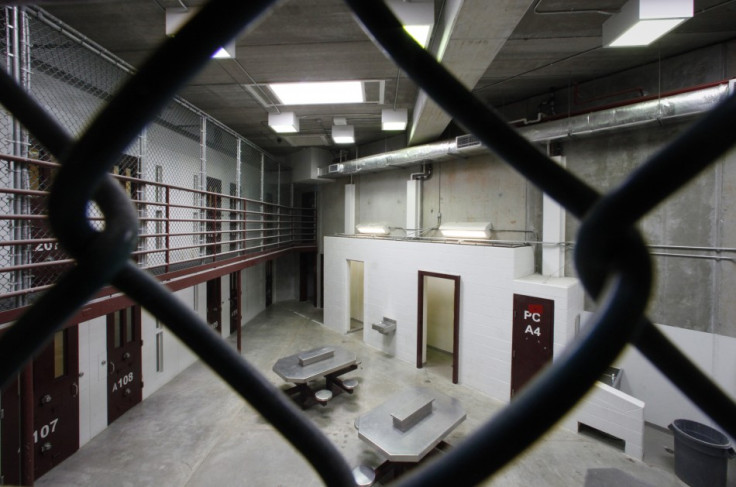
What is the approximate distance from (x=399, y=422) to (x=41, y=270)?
13.5 feet

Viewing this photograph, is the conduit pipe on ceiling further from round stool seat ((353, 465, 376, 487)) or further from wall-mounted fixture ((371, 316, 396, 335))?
wall-mounted fixture ((371, 316, 396, 335))

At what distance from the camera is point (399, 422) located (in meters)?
3.50

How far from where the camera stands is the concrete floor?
356 cm

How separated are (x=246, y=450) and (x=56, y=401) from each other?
7.43 ft

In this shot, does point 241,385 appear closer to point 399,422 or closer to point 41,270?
point 399,422

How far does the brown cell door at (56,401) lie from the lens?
3475 millimetres

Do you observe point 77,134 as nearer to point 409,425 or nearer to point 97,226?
point 97,226

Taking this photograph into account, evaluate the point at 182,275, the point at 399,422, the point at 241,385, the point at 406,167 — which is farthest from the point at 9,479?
the point at 406,167

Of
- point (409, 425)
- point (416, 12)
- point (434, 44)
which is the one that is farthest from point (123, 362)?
point (434, 44)

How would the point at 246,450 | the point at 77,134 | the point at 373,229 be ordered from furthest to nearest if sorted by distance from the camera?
1. the point at 373,229
2. the point at 246,450
3. the point at 77,134

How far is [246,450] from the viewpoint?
4027 millimetres

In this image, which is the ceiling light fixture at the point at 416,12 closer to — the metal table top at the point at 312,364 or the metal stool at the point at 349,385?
the metal table top at the point at 312,364

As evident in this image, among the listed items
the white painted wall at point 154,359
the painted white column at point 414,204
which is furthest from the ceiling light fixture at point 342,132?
the white painted wall at point 154,359

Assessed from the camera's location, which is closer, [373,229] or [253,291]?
[373,229]
